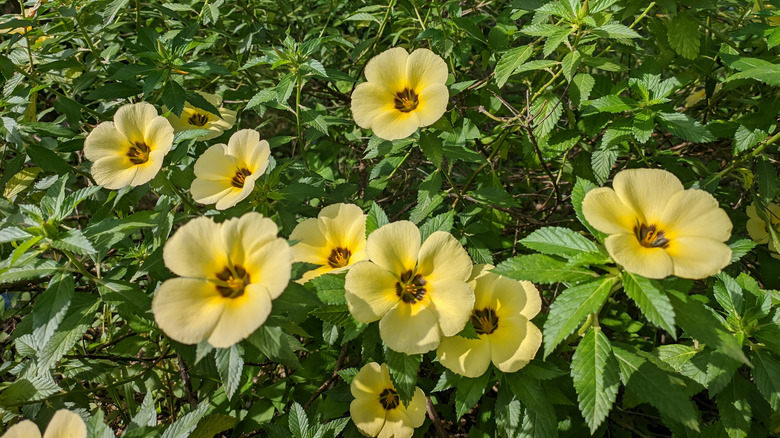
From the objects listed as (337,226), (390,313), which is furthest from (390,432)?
(337,226)

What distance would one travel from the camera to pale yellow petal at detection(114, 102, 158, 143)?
1.54 metres

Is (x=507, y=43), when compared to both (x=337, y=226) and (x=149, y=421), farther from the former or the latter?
(x=149, y=421)

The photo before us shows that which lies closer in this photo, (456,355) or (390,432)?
(456,355)

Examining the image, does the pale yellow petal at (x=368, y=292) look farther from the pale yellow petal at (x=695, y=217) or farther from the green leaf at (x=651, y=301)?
the pale yellow petal at (x=695, y=217)

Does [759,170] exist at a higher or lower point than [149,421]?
higher

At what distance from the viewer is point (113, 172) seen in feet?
4.96

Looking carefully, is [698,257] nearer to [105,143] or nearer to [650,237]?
[650,237]

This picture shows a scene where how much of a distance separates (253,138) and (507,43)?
1.25 m

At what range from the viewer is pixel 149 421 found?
4.63 feet

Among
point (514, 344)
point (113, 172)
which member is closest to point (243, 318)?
point (514, 344)

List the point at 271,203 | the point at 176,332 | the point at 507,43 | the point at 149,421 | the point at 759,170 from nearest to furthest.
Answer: the point at 176,332, the point at 149,421, the point at 271,203, the point at 759,170, the point at 507,43

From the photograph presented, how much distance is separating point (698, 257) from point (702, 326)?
19 cm

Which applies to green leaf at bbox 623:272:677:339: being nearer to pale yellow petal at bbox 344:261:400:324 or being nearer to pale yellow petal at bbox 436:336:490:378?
pale yellow petal at bbox 436:336:490:378

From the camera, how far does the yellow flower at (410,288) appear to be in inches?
47.5
